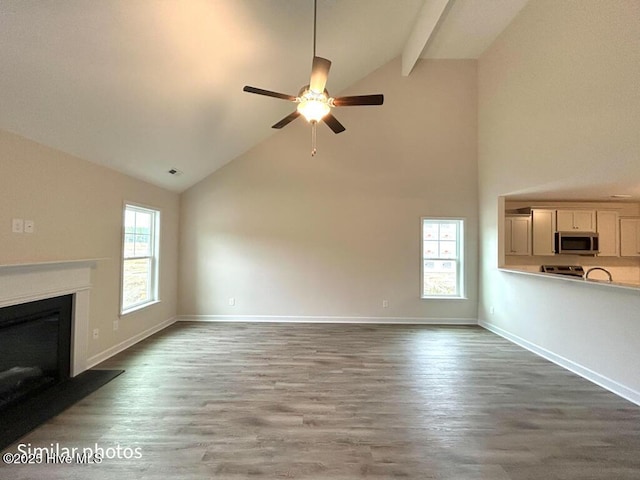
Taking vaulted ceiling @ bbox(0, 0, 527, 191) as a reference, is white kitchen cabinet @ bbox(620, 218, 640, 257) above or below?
below

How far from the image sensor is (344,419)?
2.58 m

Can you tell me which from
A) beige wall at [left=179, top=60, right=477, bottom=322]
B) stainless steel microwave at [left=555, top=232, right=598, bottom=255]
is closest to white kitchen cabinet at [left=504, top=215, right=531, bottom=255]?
stainless steel microwave at [left=555, top=232, right=598, bottom=255]

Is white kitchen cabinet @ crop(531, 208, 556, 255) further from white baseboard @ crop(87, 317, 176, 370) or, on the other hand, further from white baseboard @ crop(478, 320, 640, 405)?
white baseboard @ crop(87, 317, 176, 370)

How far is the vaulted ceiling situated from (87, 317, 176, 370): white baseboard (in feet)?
7.52

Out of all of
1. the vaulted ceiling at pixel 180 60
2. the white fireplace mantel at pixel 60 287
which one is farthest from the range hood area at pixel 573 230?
the white fireplace mantel at pixel 60 287

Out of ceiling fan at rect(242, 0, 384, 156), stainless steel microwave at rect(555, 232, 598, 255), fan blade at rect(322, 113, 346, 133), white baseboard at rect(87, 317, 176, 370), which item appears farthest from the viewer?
stainless steel microwave at rect(555, 232, 598, 255)

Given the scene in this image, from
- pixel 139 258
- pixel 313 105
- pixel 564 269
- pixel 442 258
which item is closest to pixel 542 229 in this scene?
pixel 564 269

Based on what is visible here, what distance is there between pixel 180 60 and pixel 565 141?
432 centimetres

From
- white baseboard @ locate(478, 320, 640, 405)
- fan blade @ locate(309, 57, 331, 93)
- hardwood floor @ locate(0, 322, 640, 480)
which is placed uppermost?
fan blade @ locate(309, 57, 331, 93)

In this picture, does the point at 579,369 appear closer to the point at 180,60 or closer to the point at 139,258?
the point at 180,60

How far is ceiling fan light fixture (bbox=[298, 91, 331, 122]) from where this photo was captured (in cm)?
284

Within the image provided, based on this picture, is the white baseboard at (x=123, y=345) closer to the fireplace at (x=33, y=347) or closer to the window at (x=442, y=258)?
the fireplace at (x=33, y=347)

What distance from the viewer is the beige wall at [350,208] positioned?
18.9 feet

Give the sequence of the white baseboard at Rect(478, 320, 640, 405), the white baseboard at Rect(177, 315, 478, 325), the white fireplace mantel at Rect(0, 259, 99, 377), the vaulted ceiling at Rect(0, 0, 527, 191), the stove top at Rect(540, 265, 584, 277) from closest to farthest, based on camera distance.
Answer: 1. the vaulted ceiling at Rect(0, 0, 527, 191)
2. the white fireplace mantel at Rect(0, 259, 99, 377)
3. the white baseboard at Rect(478, 320, 640, 405)
4. the stove top at Rect(540, 265, 584, 277)
5. the white baseboard at Rect(177, 315, 478, 325)
